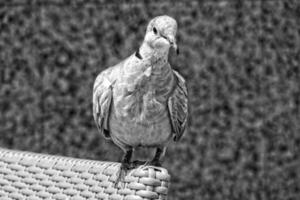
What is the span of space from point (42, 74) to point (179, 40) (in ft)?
2.10

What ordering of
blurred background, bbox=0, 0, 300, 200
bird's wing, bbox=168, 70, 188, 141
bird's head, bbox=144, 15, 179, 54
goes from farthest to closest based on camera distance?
blurred background, bbox=0, 0, 300, 200 < bird's wing, bbox=168, 70, 188, 141 < bird's head, bbox=144, 15, 179, 54

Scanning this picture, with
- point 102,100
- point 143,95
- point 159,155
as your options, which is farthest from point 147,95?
point 159,155

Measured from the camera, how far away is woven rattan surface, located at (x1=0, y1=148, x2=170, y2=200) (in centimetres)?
125

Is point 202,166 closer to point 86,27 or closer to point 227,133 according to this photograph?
point 227,133

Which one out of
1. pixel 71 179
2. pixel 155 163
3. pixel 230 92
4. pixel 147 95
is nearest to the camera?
pixel 71 179

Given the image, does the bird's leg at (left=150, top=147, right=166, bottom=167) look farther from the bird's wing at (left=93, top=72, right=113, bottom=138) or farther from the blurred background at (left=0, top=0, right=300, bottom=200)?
the blurred background at (left=0, top=0, right=300, bottom=200)

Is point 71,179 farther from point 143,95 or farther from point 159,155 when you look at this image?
point 159,155

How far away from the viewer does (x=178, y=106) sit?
1.55 m

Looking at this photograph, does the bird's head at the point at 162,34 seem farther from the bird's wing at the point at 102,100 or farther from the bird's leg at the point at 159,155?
the bird's leg at the point at 159,155

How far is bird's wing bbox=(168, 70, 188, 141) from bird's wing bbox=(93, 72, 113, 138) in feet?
0.50

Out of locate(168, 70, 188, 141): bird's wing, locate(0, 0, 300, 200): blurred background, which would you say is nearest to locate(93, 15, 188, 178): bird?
locate(168, 70, 188, 141): bird's wing

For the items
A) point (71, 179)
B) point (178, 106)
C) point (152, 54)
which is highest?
point (152, 54)

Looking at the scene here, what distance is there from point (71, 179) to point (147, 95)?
0.28m

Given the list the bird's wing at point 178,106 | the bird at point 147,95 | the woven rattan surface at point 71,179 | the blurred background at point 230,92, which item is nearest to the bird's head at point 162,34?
the bird at point 147,95
